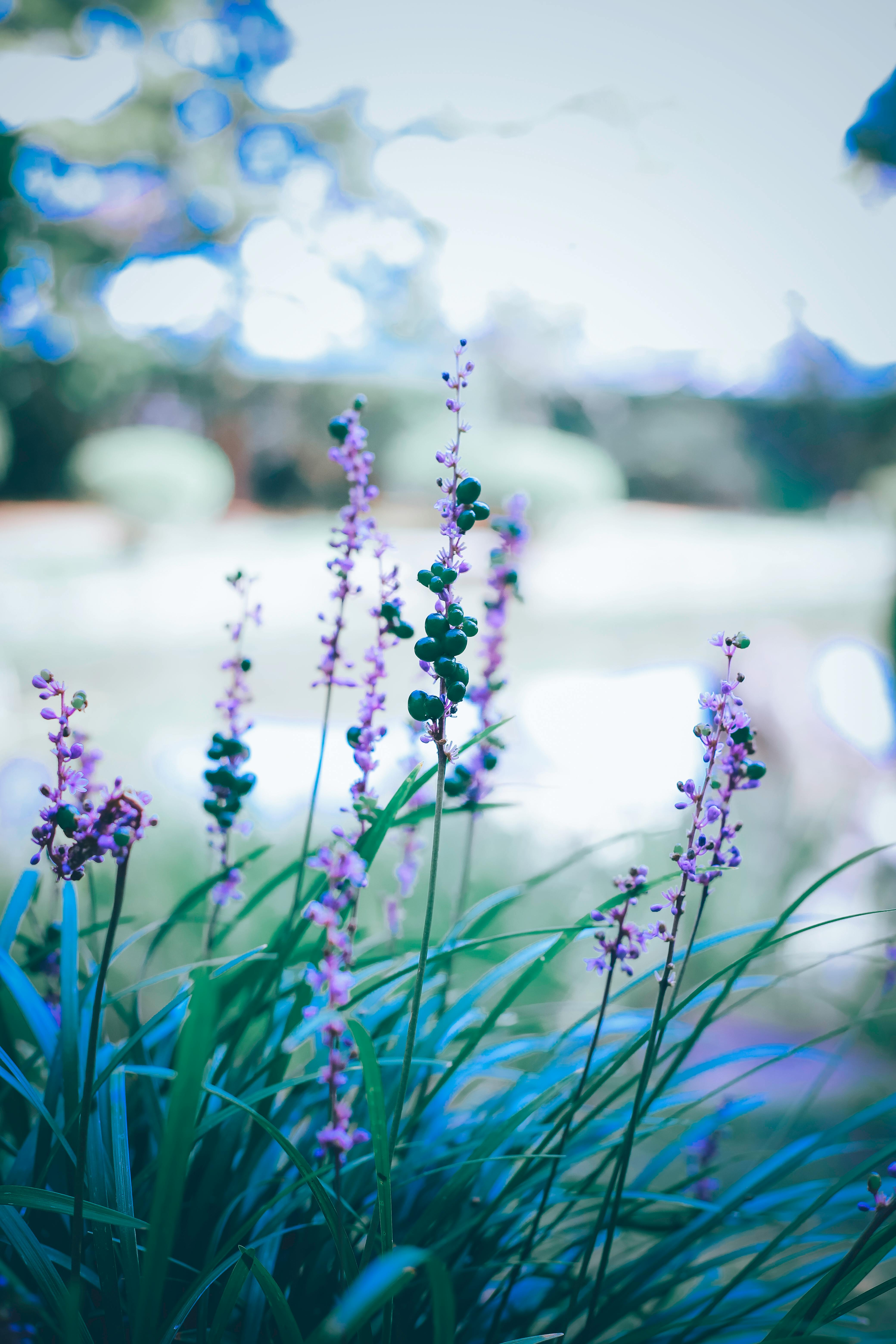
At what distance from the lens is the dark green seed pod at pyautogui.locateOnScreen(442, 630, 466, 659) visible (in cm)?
65

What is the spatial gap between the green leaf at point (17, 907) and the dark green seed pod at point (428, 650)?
686mm

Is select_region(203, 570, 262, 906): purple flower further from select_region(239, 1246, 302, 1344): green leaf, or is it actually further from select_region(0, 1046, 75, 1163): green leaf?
select_region(239, 1246, 302, 1344): green leaf

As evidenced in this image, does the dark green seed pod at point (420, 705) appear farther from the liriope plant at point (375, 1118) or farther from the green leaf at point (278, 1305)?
the green leaf at point (278, 1305)

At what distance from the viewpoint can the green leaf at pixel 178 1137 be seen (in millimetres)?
542

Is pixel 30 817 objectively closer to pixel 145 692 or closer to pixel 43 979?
pixel 43 979

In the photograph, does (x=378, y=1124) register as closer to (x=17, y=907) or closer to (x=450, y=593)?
(x=450, y=593)

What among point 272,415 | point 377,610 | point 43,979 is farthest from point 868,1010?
point 272,415

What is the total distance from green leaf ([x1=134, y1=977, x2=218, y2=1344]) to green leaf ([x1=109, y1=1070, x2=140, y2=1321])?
0.61 feet

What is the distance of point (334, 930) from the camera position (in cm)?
58

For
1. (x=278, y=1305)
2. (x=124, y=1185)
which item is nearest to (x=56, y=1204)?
(x=124, y=1185)

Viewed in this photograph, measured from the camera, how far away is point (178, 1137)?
0.57 metres

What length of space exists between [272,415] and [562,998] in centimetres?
1182

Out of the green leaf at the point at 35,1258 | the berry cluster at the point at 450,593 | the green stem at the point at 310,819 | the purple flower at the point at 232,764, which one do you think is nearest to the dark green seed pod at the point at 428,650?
the berry cluster at the point at 450,593

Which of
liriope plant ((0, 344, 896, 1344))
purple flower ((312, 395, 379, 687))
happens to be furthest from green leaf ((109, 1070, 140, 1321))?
purple flower ((312, 395, 379, 687))
